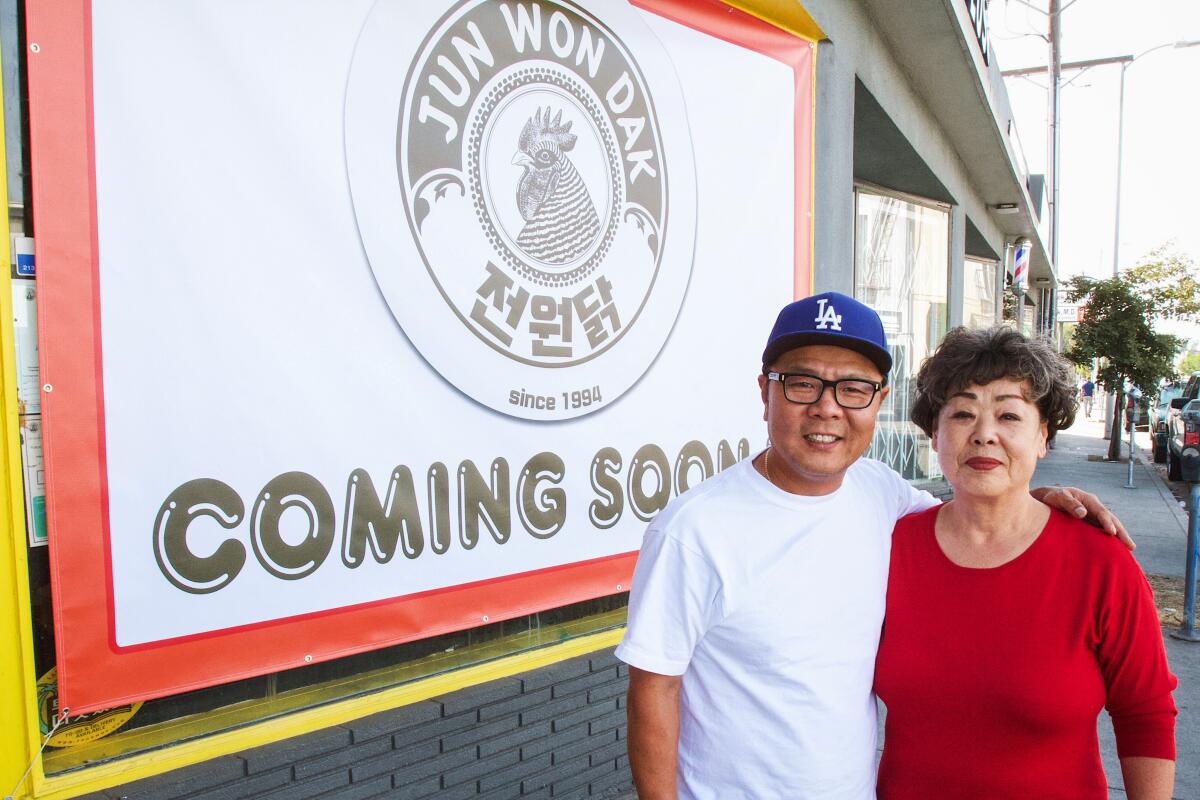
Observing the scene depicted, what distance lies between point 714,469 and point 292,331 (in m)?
1.96

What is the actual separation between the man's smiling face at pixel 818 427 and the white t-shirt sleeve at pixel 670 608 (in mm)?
272

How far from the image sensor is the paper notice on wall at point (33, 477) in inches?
77.5

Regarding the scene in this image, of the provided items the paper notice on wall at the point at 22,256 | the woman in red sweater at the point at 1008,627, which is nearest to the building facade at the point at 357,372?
the paper notice on wall at the point at 22,256

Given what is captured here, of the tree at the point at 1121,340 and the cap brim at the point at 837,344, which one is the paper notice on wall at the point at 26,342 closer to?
the cap brim at the point at 837,344

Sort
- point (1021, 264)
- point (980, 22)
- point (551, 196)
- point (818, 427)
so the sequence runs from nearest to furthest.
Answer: point (818, 427)
point (551, 196)
point (980, 22)
point (1021, 264)

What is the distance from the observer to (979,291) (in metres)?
12.5

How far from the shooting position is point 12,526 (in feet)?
6.35

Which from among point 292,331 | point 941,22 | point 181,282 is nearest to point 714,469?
point 292,331

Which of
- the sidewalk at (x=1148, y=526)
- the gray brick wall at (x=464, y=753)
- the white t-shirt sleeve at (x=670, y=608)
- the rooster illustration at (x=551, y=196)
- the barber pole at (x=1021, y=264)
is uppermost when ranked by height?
the barber pole at (x=1021, y=264)

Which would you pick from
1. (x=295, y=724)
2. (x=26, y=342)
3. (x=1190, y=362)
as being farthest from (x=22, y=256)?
(x=1190, y=362)

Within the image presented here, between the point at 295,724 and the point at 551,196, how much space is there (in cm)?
189

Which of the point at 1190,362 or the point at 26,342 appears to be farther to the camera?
the point at 1190,362

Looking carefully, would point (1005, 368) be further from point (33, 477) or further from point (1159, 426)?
point (1159, 426)

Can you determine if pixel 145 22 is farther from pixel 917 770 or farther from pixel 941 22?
pixel 941 22
